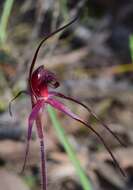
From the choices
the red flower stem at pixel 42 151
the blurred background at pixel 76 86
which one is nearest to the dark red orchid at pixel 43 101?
the red flower stem at pixel 42 151

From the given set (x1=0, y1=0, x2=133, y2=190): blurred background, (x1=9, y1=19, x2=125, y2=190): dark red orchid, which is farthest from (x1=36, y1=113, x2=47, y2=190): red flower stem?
(x1=0, y1=0, x2=133, y2=190): blurred background

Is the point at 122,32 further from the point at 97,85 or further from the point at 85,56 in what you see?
the point at 97,85

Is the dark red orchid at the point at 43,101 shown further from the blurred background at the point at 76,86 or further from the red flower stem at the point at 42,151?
the blurred background at the point at 76,86

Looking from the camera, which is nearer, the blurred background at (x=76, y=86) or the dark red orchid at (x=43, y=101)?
the dark red orchid at (x=43, y=101)

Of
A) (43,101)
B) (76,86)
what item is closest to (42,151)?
(43,101)

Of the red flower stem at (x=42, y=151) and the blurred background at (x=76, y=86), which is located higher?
the red flower stem at (x=42, y=151)

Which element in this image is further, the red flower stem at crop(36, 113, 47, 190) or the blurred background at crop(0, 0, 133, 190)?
the blurred background at crop(0, 0, 133, 190)

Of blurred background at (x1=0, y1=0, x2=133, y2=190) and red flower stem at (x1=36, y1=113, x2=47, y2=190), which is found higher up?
red flower stem at (x1=36, y1=113, x2=47, y2=190)

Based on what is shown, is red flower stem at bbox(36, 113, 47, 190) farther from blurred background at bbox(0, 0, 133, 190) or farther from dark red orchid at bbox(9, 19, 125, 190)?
blurred background at bbox(0, 0, 133, 190)

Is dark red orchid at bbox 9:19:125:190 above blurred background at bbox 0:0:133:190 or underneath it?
above
